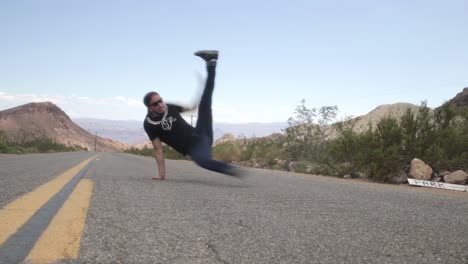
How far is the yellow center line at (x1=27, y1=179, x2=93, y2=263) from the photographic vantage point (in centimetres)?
184

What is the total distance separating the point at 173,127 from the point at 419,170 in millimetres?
6535

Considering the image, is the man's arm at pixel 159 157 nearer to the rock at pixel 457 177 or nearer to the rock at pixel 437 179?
the rock at pixel 457 177

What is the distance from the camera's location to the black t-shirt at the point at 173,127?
20.4 feet

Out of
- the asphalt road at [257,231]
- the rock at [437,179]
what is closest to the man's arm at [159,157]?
the asphalt road at [257,231]

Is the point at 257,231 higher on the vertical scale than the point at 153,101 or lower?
lower

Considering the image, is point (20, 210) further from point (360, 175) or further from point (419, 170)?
point (360, 175)

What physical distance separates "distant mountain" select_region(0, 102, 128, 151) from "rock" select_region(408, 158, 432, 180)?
129047mm

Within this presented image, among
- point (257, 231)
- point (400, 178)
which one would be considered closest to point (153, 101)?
point (257, 231)

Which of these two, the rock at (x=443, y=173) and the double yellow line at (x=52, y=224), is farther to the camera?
the rock at (x=443, y=173)

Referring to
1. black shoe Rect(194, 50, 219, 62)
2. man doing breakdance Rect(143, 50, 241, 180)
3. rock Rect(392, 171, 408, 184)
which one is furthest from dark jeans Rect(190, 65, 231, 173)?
rock Rect(392, 171, 408, 184)

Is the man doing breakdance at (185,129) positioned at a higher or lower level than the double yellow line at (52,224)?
higher

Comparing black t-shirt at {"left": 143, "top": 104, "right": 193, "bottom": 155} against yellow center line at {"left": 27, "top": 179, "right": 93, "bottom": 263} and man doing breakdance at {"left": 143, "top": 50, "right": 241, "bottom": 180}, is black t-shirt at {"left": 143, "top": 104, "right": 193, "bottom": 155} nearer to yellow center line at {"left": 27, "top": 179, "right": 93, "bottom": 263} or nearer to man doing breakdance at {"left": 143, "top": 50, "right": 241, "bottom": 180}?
man doing breakdance at {"left": 143, "top": 50, "right": 241, "bottom": 180}

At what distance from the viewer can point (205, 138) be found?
20.2 ft

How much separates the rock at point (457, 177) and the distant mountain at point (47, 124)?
12984cm
